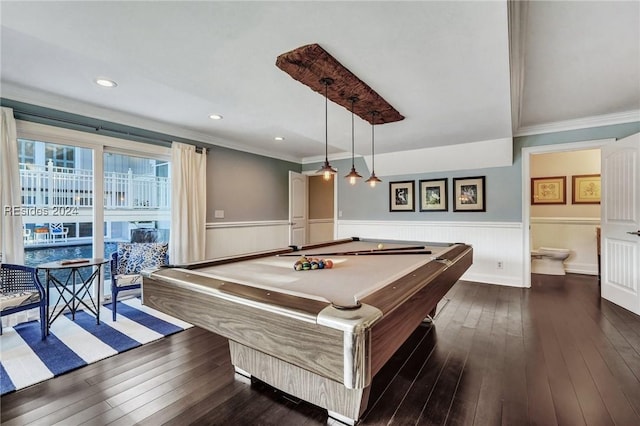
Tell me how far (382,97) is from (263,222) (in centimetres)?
351

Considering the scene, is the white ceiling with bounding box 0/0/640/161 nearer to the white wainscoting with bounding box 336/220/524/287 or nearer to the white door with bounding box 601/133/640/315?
the white door with bounding box 601/133/640/315

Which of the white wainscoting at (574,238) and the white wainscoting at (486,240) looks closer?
the white wainscoting at (486,240)

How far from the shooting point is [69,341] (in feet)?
7.89

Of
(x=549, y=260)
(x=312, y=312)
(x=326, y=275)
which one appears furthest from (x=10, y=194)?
(x=549, y=260)

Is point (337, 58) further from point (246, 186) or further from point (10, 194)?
point (246, 186)

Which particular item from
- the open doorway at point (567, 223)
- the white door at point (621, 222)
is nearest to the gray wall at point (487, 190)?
the white door at point (621, 222)

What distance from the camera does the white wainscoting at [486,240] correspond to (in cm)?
413

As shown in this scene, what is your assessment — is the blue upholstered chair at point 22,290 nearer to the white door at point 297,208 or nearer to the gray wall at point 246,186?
the gray wall at point 246,186

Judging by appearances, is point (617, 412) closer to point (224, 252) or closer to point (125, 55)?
point (125, 55)

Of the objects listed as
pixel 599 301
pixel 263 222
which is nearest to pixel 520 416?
pixel 599 301

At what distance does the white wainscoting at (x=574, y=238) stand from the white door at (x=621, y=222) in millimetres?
1620

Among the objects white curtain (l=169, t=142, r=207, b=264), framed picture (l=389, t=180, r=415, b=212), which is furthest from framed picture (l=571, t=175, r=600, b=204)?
white curtain (l=169, t=142, r=207, b=264)

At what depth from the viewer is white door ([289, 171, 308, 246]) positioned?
5781mm

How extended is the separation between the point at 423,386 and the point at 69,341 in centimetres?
278
